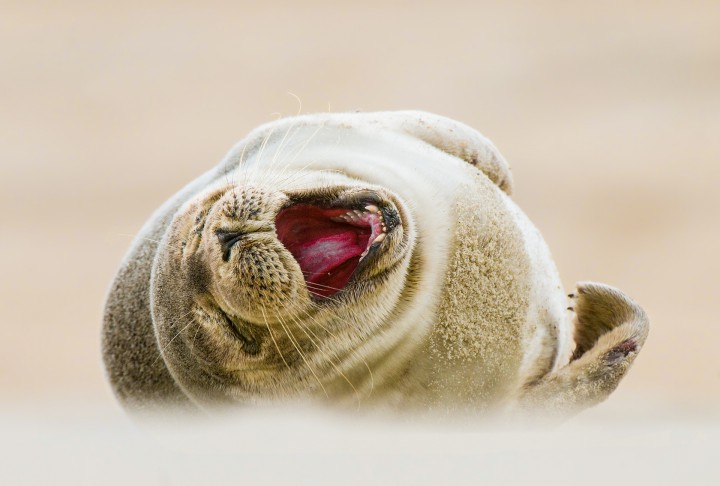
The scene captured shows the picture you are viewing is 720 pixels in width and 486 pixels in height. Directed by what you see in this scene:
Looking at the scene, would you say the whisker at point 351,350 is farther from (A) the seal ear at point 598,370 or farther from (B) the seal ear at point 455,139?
(B) the seal ear at point 455,139

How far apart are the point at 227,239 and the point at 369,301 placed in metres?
0.46

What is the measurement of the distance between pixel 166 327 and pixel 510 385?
1133mm

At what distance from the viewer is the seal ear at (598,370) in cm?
315

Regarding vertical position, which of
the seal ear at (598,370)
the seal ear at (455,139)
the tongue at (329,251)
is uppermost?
the seal ear at (455,139)

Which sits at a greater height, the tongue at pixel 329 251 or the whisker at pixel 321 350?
the tongue at pixel 329 251

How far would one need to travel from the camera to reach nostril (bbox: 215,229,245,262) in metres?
2.87

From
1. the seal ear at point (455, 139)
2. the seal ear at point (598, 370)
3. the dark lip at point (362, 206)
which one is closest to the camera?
the dark lip at point (362, 206)

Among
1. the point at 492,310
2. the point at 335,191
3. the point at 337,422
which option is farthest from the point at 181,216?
the point at 492,310

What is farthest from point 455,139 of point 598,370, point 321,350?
point 321,350

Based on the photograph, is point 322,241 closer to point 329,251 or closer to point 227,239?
point 329,251

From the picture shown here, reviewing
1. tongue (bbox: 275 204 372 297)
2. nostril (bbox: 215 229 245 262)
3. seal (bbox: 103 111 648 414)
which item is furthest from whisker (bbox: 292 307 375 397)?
nostril (bbox: 215 229 245 262)

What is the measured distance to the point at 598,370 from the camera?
124 inches

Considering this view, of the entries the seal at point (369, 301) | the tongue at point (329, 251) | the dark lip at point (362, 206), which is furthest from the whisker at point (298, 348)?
the tongue at point (329, 251)

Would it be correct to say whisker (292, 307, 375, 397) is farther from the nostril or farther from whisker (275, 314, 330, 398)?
the nostril
